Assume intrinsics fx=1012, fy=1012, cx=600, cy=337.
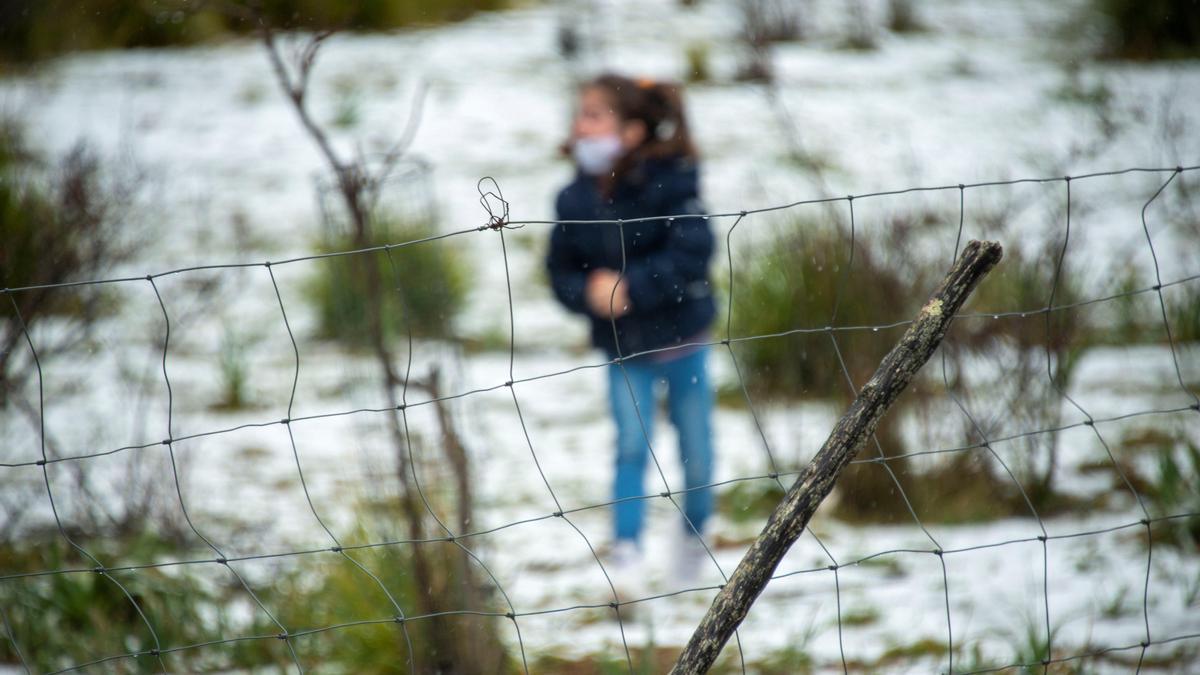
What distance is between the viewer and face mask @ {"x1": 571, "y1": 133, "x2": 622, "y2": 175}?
2.90 m

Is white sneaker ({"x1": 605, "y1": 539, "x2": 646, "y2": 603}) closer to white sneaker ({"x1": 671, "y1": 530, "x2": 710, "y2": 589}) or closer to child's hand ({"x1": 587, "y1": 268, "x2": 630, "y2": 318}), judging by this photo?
white sneaker ({"x1": 671, "y1": 530, "x2": 710, "y2": 589})

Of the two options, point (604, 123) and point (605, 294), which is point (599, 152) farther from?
point (605, 294)

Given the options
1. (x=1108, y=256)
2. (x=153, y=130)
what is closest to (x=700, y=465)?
(x=1108, y=256)

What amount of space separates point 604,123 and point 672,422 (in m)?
0.92

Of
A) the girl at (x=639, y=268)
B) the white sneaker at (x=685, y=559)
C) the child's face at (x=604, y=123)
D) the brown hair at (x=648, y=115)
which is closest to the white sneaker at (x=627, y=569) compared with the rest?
the girl at (x=639, y=268)

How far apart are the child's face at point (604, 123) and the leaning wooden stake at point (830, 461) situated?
1.44m

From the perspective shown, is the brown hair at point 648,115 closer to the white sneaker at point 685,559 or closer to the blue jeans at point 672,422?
the blue jeans at point 672,422

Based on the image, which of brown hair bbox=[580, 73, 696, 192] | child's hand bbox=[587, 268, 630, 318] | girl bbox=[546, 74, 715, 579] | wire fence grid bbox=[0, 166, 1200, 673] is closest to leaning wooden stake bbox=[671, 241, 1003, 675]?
wire fence grid bbox=[0, 166, 1200, 673]

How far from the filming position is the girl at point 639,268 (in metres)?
2.90

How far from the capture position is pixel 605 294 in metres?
2.89

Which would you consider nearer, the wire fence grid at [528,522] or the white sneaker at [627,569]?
the wire fence grid at [528,522]

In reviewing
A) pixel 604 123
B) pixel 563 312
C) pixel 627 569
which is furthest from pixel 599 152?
pixel 563 312

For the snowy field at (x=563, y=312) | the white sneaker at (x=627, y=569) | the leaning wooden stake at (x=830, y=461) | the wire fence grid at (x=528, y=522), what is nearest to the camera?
the leaning wooden stake at (x=830, y=461)

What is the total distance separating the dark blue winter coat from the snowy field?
478mm
